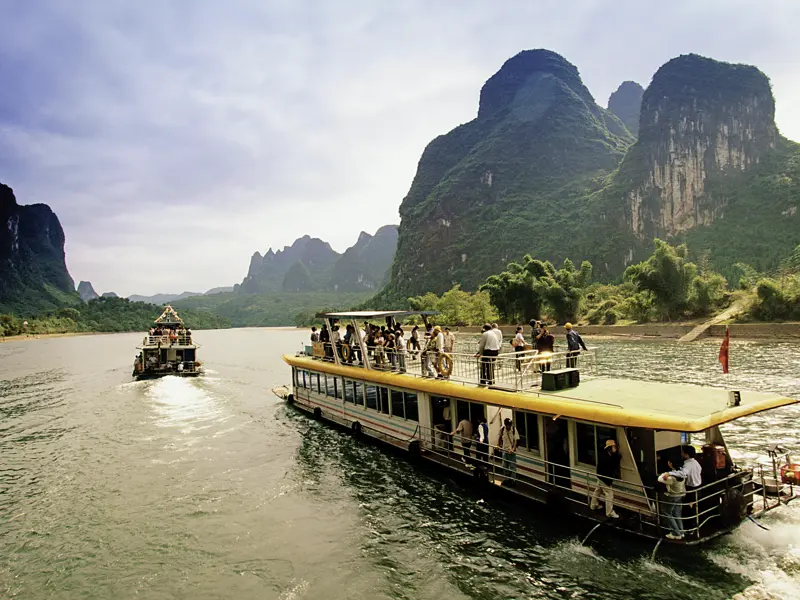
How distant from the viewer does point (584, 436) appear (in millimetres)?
11008

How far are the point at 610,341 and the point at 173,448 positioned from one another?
52595 millimetres

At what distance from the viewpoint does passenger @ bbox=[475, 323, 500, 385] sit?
13703 millimetres

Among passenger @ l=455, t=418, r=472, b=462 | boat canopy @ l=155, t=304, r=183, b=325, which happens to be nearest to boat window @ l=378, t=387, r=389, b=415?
passenger @ l=455, t=418, r=472, b=462

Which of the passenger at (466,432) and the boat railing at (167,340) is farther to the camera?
the boat railing at (167,340)

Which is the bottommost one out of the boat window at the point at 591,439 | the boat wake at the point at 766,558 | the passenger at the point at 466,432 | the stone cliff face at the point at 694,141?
the boat wake at the point at 766,558

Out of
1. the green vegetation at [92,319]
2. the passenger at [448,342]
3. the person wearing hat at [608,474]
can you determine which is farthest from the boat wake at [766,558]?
the green vegetation at [92,319]

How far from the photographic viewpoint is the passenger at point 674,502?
30.9 ft

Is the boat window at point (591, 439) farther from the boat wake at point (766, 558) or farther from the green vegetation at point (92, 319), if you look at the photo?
the green vegetation at point (92, 319)

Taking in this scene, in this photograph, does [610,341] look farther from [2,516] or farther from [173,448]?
[2,516]

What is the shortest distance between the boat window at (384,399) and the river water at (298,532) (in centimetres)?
160

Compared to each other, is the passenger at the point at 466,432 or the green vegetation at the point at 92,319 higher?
the green vegetation at the point at 92,319

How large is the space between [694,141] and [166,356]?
159701 millimetres

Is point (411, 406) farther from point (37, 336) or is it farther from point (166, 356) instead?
point (37, 336)

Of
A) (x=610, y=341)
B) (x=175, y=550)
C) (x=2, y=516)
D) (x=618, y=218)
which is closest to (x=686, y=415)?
(x=175, y=550)
